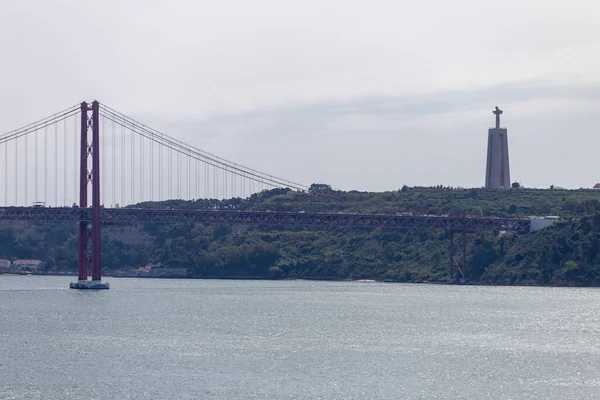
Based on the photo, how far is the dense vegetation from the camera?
9062cm

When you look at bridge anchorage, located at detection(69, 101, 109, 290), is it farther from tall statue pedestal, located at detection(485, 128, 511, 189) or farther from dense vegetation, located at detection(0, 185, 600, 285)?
tall statue pedestal, located at detection(485, 128, 511, 189)

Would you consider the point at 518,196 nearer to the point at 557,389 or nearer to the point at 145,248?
the point at 145,248

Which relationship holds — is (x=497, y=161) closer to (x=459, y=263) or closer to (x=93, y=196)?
(x=459, y=263)

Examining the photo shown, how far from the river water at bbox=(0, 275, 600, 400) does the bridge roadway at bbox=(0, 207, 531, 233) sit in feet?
16.7

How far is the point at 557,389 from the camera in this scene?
38.5 meters

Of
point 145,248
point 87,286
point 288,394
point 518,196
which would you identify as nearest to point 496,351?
point 288,394

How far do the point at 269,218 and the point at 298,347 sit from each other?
4144cm

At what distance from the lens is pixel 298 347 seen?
49281mm

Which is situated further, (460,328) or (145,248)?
(145,248)

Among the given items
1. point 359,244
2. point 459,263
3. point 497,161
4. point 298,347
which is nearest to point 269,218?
point 459,263

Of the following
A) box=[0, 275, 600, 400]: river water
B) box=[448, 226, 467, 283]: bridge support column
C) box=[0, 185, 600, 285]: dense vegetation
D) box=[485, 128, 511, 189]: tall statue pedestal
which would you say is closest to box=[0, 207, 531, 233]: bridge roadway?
box=[448, 226, 467, 283]: bridge support column

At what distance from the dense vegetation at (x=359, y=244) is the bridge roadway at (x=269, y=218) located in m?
2.12

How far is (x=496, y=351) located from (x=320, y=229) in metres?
73.4

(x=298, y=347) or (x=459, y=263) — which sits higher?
(x=459, y=263)
